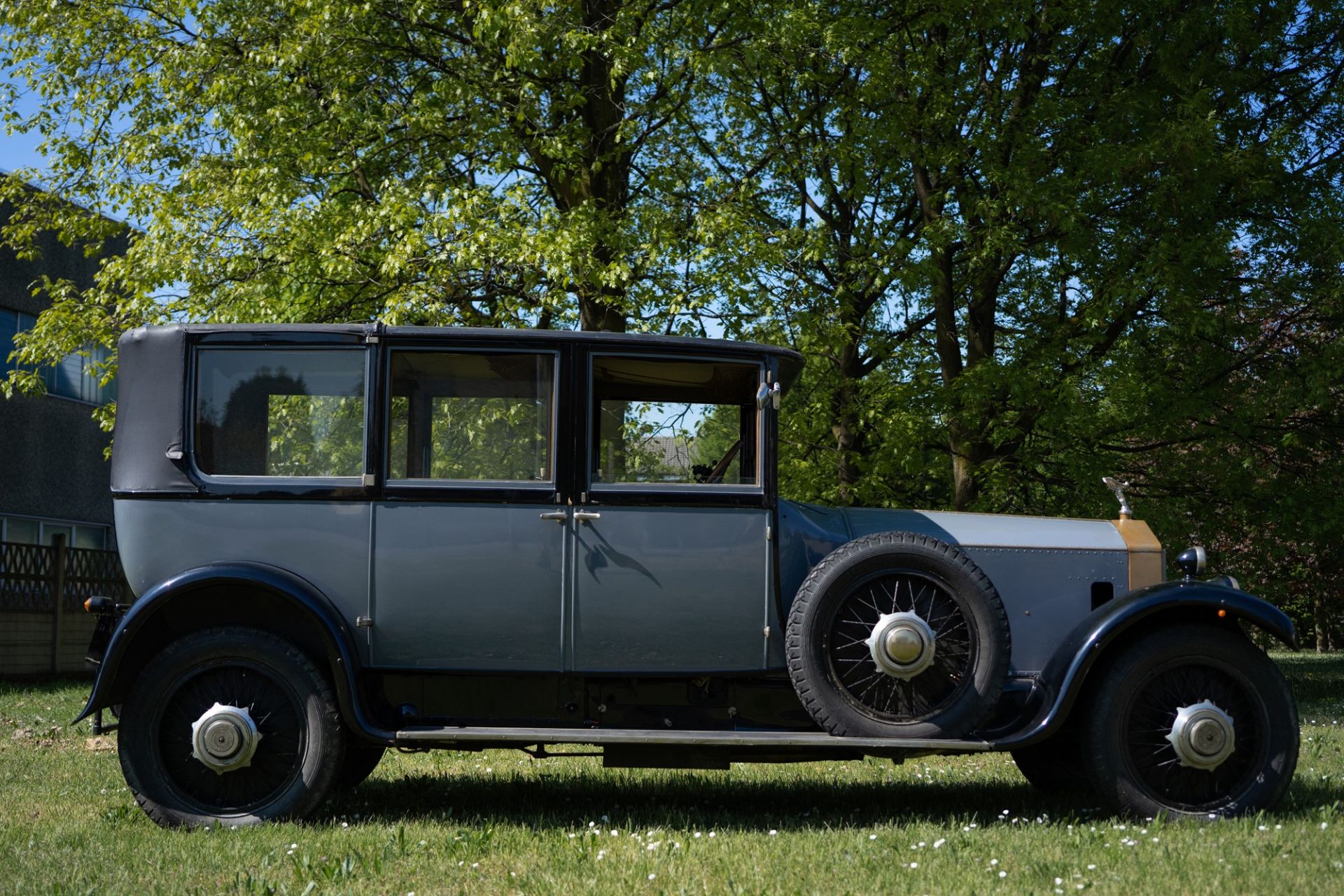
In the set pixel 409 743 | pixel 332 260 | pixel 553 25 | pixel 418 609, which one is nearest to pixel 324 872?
pixel 409 743

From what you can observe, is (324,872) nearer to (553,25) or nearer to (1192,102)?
(553,25)

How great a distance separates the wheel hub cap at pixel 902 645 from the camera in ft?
18.0

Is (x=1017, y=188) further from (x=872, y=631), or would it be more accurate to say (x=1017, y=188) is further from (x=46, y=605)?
(x=46, y=605)

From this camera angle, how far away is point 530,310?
13.5 metres

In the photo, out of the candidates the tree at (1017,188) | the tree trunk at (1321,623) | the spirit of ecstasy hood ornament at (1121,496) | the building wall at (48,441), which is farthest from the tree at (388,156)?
the tree trunk at (1321,623)

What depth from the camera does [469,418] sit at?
6004mm

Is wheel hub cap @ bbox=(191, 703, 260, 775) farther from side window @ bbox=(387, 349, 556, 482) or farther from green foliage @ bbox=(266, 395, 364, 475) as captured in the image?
side window @ bbox=(387, 349, 556, 482)

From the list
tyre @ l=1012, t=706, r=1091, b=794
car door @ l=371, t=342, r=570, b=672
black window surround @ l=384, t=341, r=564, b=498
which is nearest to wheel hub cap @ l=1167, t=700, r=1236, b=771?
tyre @ l=1012, t=706, r=1091, b=794

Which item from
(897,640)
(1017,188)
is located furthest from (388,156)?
(897,640)

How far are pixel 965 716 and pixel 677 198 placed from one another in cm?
886

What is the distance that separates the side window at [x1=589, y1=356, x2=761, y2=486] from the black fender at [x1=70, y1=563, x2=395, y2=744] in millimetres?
1385

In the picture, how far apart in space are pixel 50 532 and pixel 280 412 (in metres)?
16.4

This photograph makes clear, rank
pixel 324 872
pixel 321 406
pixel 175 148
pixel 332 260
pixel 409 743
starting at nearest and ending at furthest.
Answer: pixel 324 872, pixel 409 743, pixel 321 406, pixel 332 260, pixel 175 148

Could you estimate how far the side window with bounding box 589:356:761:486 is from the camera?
5.96 metres
